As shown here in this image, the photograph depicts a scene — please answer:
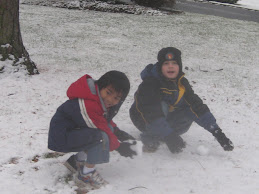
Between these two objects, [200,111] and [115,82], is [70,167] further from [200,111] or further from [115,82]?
[200,111]

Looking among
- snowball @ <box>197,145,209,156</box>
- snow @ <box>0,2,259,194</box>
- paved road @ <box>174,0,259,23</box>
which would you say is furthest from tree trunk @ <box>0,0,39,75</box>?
paved road @ <box>174,0,259,23</box>

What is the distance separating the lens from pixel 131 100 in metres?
4.39

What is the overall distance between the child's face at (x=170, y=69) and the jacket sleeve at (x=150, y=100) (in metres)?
0.14

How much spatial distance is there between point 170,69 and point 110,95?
92 centimetres

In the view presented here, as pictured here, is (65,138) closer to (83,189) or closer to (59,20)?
(83,189)

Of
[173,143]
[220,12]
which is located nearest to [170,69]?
[173,143]

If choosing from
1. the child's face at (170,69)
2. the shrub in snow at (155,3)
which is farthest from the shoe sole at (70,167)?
the shrub in snow at (155,3)

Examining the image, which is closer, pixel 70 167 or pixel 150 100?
pixel 70 167

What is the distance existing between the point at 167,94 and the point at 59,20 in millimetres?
6747

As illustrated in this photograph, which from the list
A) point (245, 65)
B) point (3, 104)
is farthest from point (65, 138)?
point (245, 65)

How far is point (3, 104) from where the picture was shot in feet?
12.6

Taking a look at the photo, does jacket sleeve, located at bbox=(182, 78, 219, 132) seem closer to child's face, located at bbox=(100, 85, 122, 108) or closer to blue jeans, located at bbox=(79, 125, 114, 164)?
child's face, located at bbox=(100, 85, 122, 108)

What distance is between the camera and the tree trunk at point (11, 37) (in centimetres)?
438

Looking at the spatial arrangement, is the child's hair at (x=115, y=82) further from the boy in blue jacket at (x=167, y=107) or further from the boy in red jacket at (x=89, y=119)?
the boy in blue jacket at (x=167, y=107)
